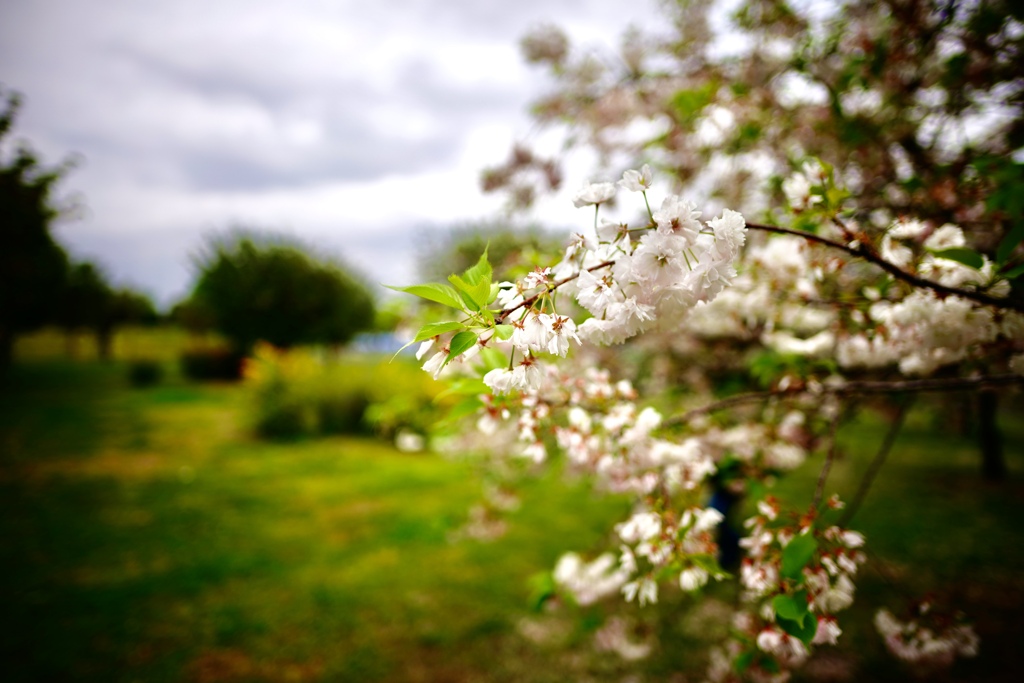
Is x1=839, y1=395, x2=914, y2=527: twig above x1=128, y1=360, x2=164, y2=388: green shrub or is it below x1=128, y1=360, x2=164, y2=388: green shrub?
above

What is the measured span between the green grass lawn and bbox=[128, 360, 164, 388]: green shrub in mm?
8470

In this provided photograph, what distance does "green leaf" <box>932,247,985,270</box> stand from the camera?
1.01 m

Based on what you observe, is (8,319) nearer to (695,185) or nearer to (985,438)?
(695,185)

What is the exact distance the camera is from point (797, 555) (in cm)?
101

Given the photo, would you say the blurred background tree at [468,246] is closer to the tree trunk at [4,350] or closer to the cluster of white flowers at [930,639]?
the cluster of white flowers at [930,639]

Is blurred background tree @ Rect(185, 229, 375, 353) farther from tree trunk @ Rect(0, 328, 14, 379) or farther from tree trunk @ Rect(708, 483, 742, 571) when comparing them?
tree trunk @ Rect(708, 483, 742, 571)

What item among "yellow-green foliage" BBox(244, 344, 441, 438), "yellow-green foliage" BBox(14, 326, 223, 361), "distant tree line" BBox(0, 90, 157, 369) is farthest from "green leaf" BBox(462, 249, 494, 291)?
"yellow-green foliage" BBox(14, 326, 223, 361)

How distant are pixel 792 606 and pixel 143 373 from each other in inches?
787

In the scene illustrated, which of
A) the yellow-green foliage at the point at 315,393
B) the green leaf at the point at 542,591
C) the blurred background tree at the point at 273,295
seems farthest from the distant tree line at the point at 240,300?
the green leaf at the point at 542,591

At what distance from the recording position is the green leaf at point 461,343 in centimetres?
83

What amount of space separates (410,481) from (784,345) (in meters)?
5.82

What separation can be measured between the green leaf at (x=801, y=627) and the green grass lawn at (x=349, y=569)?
71 centimetres

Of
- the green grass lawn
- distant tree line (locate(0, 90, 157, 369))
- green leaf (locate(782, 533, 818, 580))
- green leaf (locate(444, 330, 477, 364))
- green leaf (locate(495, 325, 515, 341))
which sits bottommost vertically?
the green grass lawn

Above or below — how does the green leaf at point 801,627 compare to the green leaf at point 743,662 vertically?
above
